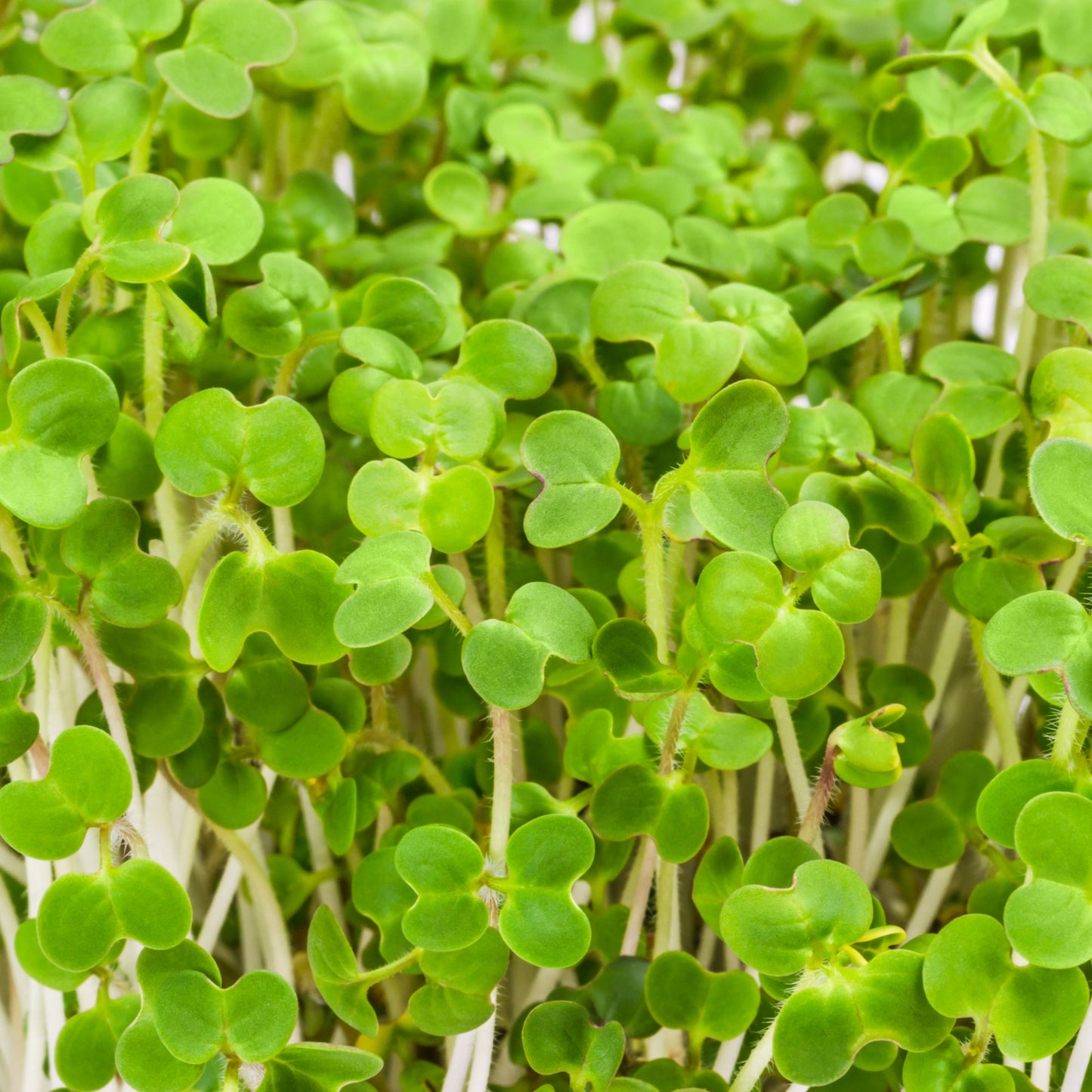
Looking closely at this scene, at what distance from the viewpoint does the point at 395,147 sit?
1.00 meters

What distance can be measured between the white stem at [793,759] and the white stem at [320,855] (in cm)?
27

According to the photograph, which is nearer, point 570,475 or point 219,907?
point 570,475

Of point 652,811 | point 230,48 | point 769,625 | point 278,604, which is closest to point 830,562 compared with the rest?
point 769,625

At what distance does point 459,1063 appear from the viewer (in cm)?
58

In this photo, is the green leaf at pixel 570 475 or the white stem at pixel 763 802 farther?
the white stem at pixel 763 802

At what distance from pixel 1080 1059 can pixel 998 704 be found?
6.8 inches

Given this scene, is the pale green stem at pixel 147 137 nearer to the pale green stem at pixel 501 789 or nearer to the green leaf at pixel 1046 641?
the pale green stem at pixel 501 789

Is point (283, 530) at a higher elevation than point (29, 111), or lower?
lower

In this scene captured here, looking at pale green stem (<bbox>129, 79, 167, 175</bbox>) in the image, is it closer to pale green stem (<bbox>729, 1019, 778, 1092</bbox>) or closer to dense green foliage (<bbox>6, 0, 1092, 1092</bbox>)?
dense green foliage (<bbox>6, 0, 1092, 1092</bbox>)

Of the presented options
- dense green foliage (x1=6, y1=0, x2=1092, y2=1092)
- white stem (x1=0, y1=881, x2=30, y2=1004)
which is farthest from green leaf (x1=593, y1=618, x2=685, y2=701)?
white stem (x1=0, y1=881, x2=30, y2=1004)

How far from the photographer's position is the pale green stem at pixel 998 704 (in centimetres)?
62

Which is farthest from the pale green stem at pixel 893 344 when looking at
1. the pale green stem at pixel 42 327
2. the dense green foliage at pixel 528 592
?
the pale green stem at pixel 42 327

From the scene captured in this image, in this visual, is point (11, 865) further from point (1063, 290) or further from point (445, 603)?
point (1063, 290)

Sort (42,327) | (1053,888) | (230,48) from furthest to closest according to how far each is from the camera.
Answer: (230,48) → (42,327) → (1053,888)
